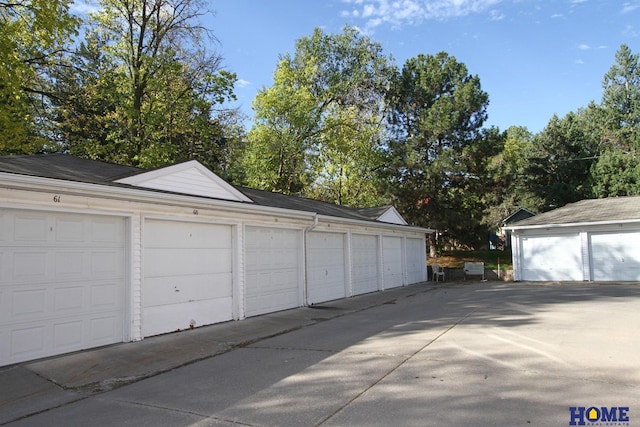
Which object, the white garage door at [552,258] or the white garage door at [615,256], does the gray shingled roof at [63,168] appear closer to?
the white garage door at [552,258]

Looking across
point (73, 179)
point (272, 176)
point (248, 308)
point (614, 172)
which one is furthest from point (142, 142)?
point (614, 172)

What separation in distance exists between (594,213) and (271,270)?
15.9 m

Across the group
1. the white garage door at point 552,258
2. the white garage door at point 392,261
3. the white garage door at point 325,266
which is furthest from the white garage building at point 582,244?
the white garage door at point 325,266

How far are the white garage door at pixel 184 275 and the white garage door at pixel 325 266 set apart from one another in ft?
11.3

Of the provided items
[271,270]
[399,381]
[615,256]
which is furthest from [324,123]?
[399,381]

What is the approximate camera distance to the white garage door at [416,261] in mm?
20766

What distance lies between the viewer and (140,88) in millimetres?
19812

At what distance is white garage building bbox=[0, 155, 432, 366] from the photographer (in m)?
6.36

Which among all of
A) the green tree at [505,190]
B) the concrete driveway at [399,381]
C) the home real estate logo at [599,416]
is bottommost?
the concrete driveway at [399,381]

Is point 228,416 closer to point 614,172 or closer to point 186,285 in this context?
point 186,285

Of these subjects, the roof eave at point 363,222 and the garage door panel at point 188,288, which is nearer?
the garage door panel at point 188,288

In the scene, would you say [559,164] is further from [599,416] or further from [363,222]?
[599,416]

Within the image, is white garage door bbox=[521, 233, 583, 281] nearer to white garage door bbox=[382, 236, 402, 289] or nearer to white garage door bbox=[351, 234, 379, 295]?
white garage door bbox=[382, 236, 402, 289]

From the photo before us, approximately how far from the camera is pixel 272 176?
27.3 m
